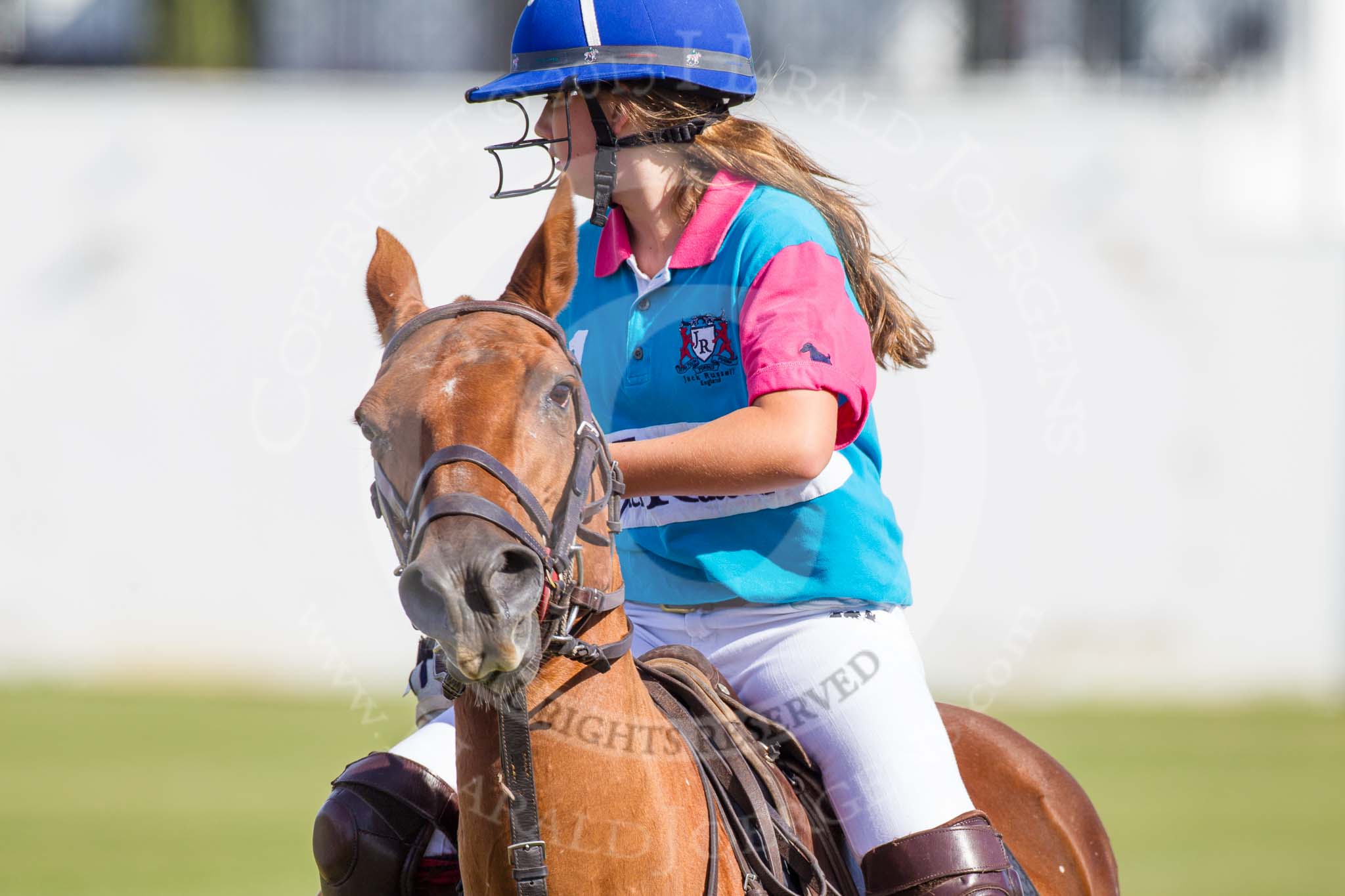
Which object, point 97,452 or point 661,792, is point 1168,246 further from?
point 661,792

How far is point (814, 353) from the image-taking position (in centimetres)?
263

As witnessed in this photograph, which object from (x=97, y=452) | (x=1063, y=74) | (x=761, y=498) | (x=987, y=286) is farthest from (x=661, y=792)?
(x=1063, y=74)

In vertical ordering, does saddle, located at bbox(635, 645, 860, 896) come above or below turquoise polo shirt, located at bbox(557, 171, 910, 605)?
below

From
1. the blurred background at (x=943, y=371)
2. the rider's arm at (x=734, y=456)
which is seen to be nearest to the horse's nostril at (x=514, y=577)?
the rider's arm at (x=734, y=456)

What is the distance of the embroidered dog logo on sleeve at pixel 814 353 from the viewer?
263 cm

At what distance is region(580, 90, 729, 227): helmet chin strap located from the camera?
9.64 ft

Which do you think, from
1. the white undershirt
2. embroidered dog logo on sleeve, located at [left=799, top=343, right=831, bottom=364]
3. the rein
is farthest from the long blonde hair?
the rein

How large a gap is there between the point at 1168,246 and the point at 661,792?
12757 mm

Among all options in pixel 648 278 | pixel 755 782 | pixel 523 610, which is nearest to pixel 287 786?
pixel 648 278

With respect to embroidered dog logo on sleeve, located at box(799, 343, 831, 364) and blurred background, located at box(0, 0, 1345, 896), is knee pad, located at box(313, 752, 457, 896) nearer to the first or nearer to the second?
embroidered dog logo on sleeve, located at box(799, 343, 831, 364)

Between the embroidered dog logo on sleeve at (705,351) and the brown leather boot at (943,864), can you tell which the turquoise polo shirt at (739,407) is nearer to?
the embroidered dog logo on sleeve at (705,351)

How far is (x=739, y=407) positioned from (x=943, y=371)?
7.70 m

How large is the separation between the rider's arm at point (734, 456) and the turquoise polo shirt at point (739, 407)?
19cm

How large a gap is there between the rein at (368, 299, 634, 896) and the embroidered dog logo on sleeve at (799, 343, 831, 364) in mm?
413
